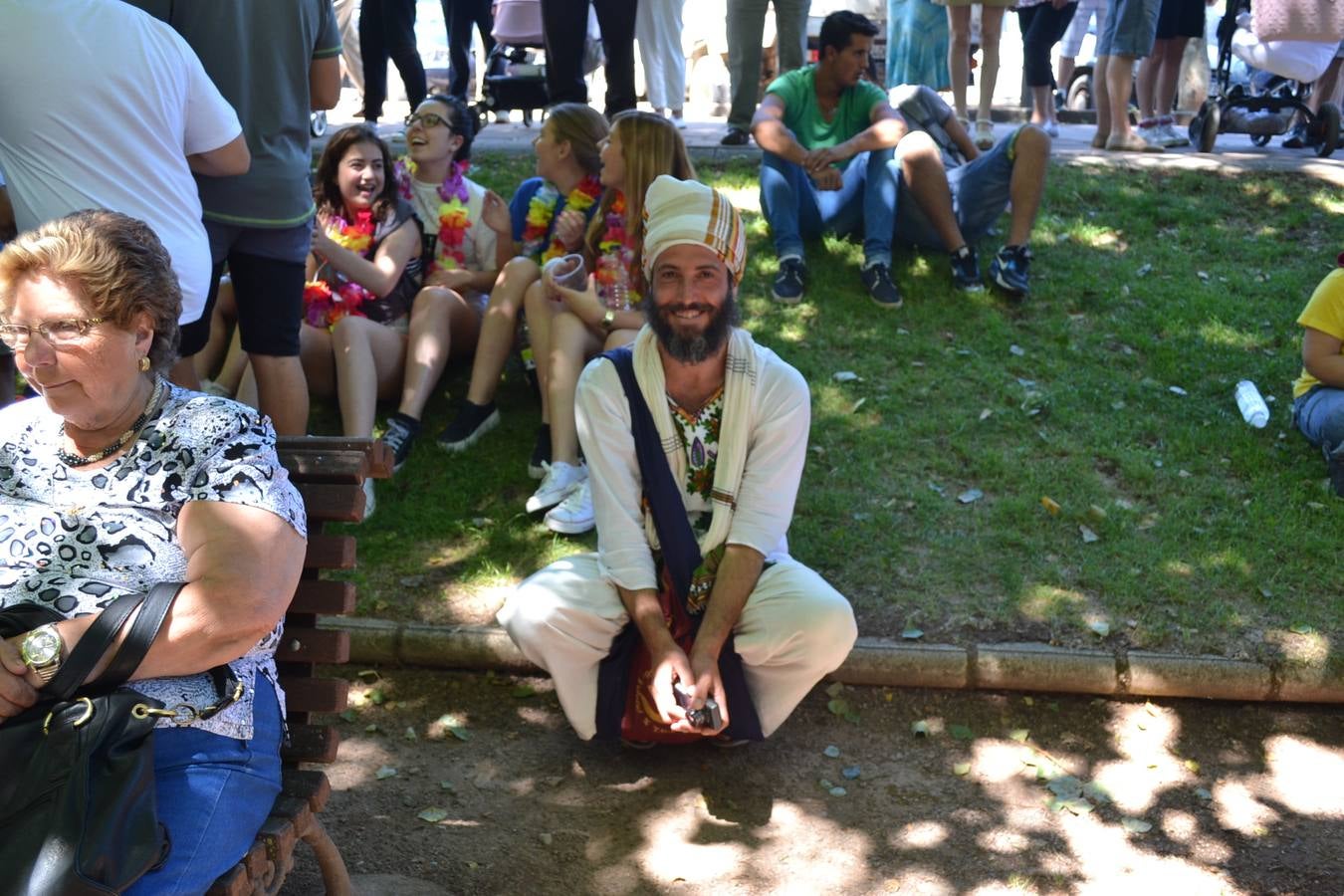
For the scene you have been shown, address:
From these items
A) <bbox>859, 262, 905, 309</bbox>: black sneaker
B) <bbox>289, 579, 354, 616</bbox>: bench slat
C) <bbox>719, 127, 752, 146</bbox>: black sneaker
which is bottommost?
<bbox>289, 579, 354, 616</bbox>: bench slat

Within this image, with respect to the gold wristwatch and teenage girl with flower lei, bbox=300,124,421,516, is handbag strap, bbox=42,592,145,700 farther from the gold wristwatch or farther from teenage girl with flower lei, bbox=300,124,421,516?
teenage girl with flower lei, bbox=300,124,421,516

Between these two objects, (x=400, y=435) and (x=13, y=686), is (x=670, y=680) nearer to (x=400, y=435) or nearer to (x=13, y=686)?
(x=13, y=686)

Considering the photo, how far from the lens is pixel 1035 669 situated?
4.31m

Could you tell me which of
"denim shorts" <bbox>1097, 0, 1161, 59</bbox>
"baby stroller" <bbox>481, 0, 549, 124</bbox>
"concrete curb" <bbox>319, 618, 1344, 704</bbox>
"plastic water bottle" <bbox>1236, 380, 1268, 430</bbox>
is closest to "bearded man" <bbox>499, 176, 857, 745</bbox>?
"concrete curb" <bbox>319, 618, 1344, 704</bbox>

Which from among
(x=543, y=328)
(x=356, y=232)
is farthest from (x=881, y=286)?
(x=356, y=232)

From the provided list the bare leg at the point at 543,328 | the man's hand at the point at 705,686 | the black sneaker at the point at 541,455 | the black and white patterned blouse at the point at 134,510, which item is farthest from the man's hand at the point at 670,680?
the bare leg at the point at 543,328

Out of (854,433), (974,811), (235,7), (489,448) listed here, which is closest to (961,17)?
(854,433)

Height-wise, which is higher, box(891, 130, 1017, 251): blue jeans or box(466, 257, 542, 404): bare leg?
box(891, 130, 1017, 251): blue jeans

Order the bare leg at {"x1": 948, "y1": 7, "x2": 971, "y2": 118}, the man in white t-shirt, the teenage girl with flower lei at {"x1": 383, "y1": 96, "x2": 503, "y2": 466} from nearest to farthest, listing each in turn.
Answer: the man in white t-shirt → the teenage girl with flower lei at {"x1": 383, "y1": 96, "x2": 503, "y2": 466} → the bare leg at {"x1": 948, "y1": 7, "x2": 971, "y2": 118}

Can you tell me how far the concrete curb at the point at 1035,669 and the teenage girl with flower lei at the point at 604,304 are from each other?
86 centimetres

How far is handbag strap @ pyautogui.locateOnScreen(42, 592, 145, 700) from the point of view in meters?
2.46

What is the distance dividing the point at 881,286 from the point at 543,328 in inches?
80.5

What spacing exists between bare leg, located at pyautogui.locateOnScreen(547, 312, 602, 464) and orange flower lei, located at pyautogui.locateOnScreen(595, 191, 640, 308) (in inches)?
8.7

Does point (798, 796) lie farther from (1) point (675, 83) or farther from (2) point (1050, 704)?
(1) point (675, 83)
